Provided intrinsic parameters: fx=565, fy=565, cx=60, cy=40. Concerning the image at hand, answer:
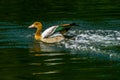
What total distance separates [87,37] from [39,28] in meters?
2.64

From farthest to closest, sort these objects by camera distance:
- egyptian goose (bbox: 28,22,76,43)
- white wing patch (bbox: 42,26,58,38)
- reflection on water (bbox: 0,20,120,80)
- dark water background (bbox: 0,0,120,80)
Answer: white wing patch (bbox: 42,26,58,38) < egyptian goose (bbox: 28,22,76,43) < dark water background (bbox: 0,0,120,80) < reflection on water (bbox: 0,20,120,80)

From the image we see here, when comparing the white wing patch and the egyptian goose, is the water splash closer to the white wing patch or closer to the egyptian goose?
the egyptian goose

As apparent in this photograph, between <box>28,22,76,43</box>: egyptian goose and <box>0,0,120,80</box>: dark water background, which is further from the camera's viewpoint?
<box>28,22,76,43</box>: egyptian goose

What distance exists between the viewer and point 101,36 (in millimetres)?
19047

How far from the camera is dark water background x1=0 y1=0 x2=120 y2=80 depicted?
1370cm

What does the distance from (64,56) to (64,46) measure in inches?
82.4

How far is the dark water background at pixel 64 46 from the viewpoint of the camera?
13.7m

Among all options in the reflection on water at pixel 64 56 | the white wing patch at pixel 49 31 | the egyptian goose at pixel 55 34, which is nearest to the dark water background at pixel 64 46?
the reflection on water at pixel 64 56

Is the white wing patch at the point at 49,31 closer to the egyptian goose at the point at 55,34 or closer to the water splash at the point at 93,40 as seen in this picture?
the egyptian goose at the point at 55,34

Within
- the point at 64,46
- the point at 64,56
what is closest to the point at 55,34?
the point at 64,46

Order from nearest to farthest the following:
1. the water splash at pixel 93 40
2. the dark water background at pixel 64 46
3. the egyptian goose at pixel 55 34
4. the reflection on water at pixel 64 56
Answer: the reflection on water at pixel 64 56 → the dark water background at pixel 64 46 → the water splash at pixel 93 40 → the egyptian goose at pixel 55 34

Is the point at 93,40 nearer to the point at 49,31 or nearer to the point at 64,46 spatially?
the point at 64,46

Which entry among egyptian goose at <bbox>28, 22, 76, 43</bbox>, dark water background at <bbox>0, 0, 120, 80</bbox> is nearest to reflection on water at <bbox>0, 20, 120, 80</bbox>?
dark water background at <bbox>0, 0, 120, 80</bbox>

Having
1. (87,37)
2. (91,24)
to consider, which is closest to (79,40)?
(87,37)
